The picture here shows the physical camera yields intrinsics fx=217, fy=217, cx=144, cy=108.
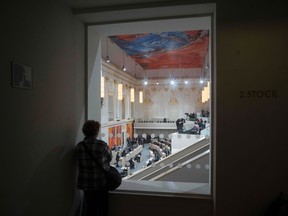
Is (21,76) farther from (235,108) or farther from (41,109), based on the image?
(235,108)

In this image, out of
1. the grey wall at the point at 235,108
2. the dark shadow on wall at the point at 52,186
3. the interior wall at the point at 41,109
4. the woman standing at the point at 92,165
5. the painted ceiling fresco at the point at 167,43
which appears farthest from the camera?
the painted ceiling fresco at the point at 167,43

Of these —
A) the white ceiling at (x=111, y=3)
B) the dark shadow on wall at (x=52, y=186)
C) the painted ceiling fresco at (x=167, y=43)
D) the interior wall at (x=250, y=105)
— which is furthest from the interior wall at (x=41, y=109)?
the painted ceiling fresco at (x=167, y=43)

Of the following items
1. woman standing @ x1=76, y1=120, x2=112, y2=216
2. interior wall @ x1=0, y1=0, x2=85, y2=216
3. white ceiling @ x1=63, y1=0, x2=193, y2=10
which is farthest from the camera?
white ceiling @ x1=63, y1=0, x2=193, y2=10

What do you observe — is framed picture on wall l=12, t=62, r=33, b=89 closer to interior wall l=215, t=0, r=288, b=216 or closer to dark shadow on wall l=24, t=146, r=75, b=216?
dark shadow on wall l=24, t=146, r=75, b=216

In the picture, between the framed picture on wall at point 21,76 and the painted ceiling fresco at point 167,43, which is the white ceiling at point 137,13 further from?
the painted ceiling fresco at point 167,43

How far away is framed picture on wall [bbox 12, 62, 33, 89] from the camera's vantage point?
174 cm

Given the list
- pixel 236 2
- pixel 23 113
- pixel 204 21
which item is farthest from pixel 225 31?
pixel 23 113

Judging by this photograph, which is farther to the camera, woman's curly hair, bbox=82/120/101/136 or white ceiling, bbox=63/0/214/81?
white ceiling, bbox=63/0/214/81

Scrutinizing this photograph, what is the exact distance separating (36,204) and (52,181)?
11.3 inches

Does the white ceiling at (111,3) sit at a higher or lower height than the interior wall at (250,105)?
higher

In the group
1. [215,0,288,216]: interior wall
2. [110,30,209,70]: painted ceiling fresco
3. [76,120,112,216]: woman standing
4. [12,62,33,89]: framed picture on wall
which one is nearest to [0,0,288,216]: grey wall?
[215,0,288,216]: interior wall

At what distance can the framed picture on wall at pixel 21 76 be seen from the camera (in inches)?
68.4

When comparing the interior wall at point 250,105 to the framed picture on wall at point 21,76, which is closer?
the framed picture on wall at point 21,76

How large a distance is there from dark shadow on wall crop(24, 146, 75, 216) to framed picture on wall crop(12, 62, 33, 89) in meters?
0.76
